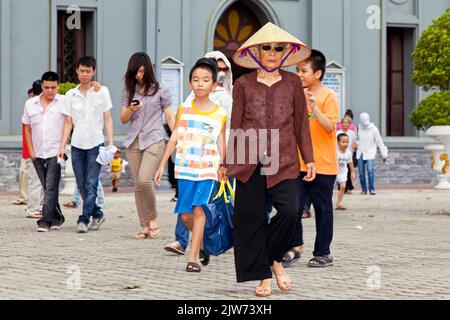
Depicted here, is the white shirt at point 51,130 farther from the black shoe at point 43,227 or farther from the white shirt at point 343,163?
the white shirt at point 343,163

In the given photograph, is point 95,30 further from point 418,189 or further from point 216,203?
point 216,203

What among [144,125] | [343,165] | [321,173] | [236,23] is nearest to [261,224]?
[321,173]

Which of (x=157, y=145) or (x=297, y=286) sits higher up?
(x=157, y=145)

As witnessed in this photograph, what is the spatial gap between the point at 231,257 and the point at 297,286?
2326mm

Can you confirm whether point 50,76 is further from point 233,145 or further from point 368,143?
point 368,143

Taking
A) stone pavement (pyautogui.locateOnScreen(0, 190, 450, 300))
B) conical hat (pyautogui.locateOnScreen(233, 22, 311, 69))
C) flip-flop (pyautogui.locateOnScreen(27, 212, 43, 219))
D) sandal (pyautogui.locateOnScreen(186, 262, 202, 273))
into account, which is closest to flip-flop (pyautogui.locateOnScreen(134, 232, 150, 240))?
stone pavement (pyautogui.locateOnScreen(0, 190, 450, 300))

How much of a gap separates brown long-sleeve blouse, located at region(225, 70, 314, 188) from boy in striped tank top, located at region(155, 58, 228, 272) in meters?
1.50

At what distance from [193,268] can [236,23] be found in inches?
706

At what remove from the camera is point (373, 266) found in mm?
9555

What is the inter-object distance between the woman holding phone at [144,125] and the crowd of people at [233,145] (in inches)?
0.4

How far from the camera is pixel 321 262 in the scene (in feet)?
31.3

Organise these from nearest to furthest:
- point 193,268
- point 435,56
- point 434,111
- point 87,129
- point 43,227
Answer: point 193,268, point 87,129, point 43,227, point 435,56, point 434,111

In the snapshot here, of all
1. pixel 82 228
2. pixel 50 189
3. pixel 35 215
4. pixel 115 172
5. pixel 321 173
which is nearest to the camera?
pixel 321 173
